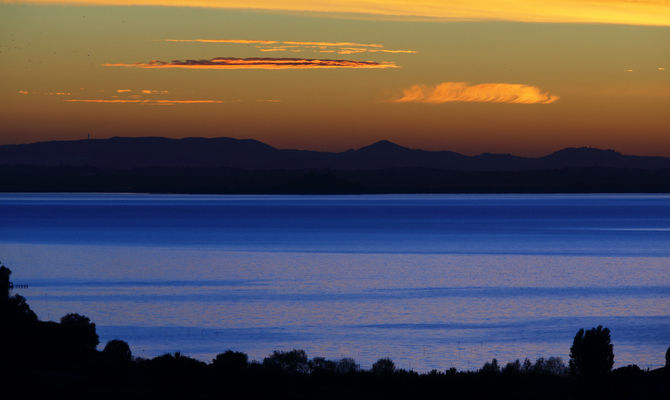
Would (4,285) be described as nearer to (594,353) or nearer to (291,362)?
(291,362)

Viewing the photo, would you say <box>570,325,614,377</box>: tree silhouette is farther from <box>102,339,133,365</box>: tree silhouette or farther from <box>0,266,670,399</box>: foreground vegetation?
<box>102,339,133,365</box>: tree silhouette

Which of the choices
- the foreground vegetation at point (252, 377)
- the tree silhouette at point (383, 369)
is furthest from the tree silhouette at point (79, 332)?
the tree silhouette at point (383, 369)

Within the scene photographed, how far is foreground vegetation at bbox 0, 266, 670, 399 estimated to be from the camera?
77.0ft

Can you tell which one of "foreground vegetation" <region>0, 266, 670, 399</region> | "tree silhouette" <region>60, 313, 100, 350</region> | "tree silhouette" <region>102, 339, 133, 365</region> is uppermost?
"tree silhouette" <region>60, 313, 100, 350</region>

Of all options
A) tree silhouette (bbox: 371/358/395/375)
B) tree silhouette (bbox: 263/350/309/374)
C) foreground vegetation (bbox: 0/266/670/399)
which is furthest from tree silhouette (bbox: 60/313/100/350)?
tree silhouette (bbox: 371/358/395/375)

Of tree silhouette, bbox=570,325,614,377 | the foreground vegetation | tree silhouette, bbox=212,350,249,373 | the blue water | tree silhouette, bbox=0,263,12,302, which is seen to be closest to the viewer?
the foreground vegetation

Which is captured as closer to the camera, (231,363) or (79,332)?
(231,363)

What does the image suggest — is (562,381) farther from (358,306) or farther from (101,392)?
(358,306)

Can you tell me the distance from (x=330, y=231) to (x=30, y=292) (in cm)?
9449

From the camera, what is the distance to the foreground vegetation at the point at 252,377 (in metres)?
23.5

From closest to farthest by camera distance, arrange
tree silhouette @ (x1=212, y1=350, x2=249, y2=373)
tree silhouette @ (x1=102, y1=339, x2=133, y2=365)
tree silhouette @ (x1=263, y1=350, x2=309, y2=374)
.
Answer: tree silhouette @ (x1=212, y1=350, x2=249, y2=373)
tree silhouette @ (x1=102, y1=339, x2=133, y2=365)
tree silhouette @ (x1=263, y1=350, x2=309, y2=374)

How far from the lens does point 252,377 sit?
26.8 metres

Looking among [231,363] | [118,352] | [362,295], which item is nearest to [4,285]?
[118,352]

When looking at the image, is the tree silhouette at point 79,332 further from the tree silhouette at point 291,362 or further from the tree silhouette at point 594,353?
the tree silhouette at point 594,353
